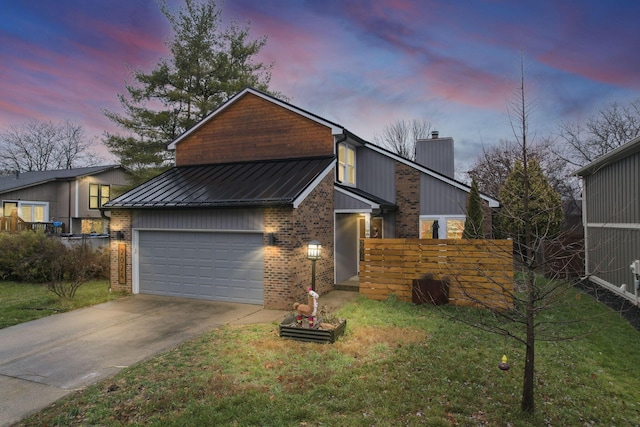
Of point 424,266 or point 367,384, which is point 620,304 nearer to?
point 424,266

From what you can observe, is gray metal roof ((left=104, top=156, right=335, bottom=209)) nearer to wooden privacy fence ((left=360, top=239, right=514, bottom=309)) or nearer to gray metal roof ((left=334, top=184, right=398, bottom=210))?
gray metal roof ((left=334, top=184, right=398, bottom=210))

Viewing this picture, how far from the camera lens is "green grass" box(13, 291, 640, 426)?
14.8ft

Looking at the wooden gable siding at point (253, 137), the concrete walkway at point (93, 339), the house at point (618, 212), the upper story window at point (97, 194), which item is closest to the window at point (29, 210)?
the upper story window at point (97, 194)

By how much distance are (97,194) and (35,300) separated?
1990 centimetres

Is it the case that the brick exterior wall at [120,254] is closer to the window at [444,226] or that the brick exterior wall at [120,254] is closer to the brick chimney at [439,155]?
the window at [444,226]

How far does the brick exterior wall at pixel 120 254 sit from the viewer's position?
40.6 feet

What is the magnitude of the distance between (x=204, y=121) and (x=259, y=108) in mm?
2608

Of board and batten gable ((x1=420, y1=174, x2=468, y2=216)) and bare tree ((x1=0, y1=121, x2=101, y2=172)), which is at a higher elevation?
bare tree ((x1=0, y1=121, x2=101, y2=172))

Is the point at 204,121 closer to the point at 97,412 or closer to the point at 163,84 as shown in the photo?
the point at 163,84

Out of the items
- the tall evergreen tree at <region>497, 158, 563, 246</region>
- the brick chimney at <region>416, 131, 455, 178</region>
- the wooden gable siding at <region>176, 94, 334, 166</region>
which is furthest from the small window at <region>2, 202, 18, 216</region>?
the tall evergreen tree at <region>497, 158, 563, 246</region>

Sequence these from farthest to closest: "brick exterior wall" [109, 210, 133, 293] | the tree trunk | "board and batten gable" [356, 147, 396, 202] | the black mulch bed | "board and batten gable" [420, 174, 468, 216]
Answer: "board and batten gable" [356, 147, 396, 202]
"board and batten gable" [420, 174, 468, 216]
"brick exterior wall" [109, 210, 133, 293]
the black mulch bed
the tree trunk

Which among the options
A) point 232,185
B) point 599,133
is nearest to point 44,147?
point 232,185

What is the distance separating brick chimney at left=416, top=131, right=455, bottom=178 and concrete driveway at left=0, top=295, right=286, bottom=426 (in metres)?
12.2

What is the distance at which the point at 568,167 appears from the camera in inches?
1258
